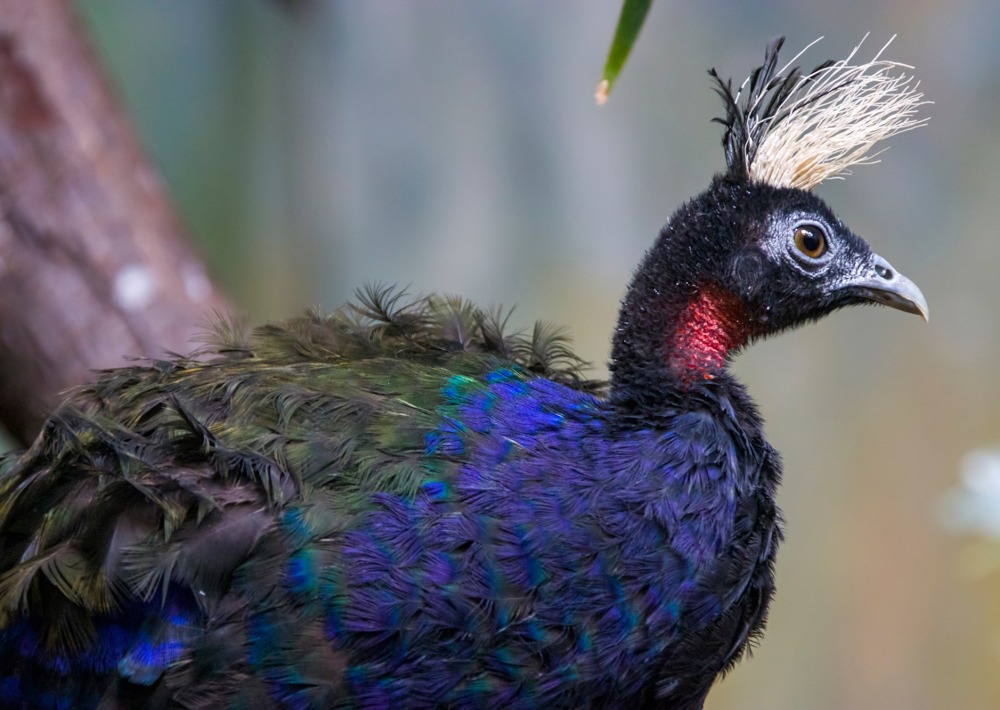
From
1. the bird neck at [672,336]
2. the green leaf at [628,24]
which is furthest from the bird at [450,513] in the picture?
the green leaf at [628,24]

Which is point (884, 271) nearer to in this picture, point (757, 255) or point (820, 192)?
point (757, 255)

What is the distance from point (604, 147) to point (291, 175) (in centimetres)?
149

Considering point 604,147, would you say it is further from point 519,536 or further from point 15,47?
point 519,536

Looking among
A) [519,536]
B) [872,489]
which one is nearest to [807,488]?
[872,489]

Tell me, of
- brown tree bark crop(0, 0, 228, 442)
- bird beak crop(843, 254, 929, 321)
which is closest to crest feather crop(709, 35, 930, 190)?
bird beak crop(843, 254, 929, 321)

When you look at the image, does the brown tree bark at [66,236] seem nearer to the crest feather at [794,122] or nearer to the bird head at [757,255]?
the bird head at [757,255]

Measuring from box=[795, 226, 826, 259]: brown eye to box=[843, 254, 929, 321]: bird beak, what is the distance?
9 centimetres

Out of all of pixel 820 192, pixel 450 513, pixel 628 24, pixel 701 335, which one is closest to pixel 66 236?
pixel 450 513

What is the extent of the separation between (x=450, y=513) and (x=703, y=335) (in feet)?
1.96

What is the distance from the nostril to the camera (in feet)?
6.49

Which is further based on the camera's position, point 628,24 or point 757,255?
point 757,255

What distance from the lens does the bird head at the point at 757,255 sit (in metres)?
1.87

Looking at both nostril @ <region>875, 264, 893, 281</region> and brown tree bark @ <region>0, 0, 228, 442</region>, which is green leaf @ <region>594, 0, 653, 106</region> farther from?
brown tree bark @ <region>0, 0, 228, 442</region>

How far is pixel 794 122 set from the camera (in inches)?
76.5
